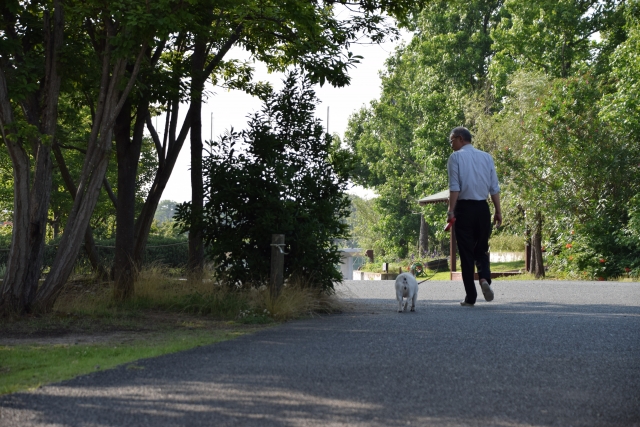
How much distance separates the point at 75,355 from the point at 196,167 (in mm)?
5565

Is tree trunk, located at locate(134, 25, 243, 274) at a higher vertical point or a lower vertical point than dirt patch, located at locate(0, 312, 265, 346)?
higher

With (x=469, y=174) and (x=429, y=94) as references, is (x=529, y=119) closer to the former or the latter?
(x=469, y=174)

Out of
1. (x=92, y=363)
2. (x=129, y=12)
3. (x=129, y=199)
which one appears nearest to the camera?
(x=92, y=363)

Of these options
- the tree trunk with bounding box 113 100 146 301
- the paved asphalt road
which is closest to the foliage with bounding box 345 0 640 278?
the tree trunk with bounding box 113 100 146 301

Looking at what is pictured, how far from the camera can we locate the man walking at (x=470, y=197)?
10508 millimetres

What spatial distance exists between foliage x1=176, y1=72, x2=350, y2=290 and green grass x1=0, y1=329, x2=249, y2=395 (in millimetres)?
2324

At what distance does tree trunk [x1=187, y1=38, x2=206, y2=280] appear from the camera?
11.5 meters

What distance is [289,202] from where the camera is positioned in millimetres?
10797

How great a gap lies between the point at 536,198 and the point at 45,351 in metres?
20.1

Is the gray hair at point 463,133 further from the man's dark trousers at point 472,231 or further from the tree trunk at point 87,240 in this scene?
the tree trunk at point 87,240

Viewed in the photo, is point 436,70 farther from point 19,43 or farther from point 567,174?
point 19,43

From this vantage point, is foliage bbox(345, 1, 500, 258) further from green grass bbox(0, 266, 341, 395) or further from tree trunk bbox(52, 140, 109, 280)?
green grass bbox(0, 266, 341, 395)

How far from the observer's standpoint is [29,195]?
10266 millimetres

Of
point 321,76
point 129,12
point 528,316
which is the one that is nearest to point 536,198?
point 321,76
